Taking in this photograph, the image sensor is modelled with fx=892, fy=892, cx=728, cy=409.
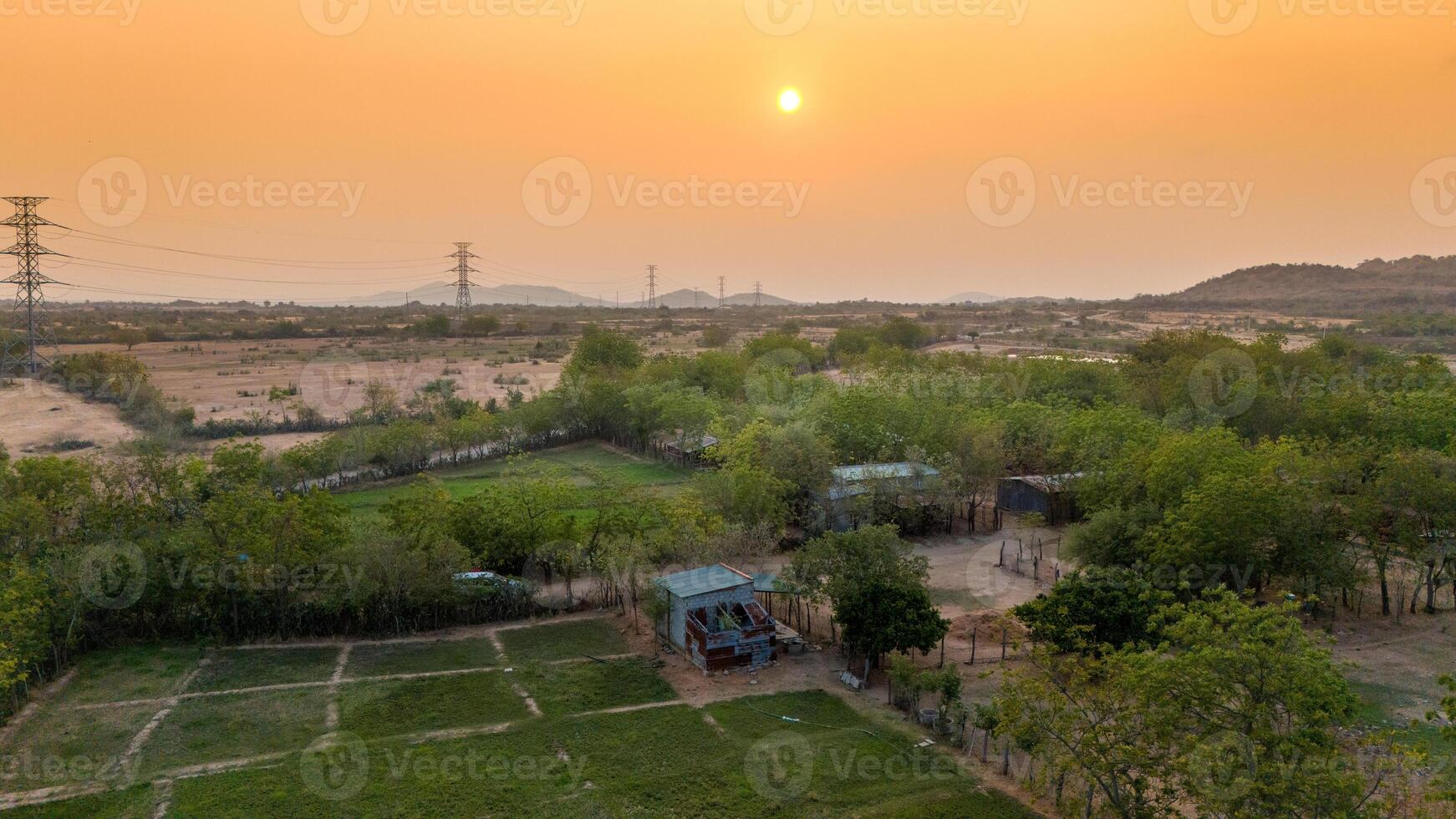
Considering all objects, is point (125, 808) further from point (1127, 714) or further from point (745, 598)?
point (1127, 714)

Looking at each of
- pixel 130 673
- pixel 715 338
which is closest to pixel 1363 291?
pixel 715 338

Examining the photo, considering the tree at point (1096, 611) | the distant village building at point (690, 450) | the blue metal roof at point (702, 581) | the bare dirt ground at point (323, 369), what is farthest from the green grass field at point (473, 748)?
the bare dirt ground at point (323, 369)

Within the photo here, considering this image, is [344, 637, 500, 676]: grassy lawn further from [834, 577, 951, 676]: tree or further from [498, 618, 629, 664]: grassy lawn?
[834, 577, 951, 676]: tree

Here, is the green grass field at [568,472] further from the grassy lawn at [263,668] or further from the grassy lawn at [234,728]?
the grassy lawn at [234,728]

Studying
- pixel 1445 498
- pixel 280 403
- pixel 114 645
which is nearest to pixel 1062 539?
pixel 1445 498

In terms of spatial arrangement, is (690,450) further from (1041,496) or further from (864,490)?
(1041,496)

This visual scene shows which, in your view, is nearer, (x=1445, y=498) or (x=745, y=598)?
(x=745, y=598)
